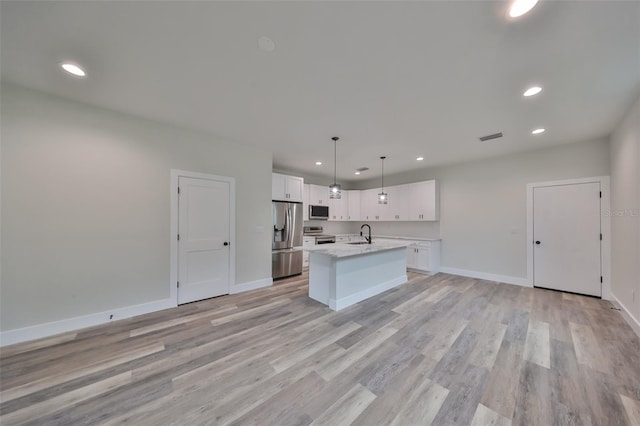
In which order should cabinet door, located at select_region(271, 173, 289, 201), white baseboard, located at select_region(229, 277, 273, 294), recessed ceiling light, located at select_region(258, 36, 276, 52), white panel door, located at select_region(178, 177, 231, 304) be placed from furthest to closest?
cabinet door, located at select_region(271, 173, 289, 201) < white baseboard, located at select_region(229, 277, 273, 294) < white panel door, located at select_region(178, 177, 231, 304) < recessed ceiling light, located at select_region(258, 36, 276, 52)

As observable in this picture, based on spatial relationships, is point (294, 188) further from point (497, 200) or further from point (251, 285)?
point (497, 200)

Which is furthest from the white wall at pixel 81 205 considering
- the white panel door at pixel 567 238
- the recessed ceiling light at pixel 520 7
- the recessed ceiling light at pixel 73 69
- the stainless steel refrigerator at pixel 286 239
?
the white panel door at pixel 567 238

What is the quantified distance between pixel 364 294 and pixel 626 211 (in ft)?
12.2

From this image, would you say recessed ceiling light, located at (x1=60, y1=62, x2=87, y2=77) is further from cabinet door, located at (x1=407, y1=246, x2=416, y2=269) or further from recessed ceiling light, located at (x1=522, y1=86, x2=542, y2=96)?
cabinet door, located at (x1=407, y1=246, x2=416, y2=269)

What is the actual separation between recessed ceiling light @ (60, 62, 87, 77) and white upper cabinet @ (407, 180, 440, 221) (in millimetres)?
6215

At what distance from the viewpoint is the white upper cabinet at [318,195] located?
6.47 m

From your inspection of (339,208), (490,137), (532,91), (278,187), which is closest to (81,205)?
(278,187)

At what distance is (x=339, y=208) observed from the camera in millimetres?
7133

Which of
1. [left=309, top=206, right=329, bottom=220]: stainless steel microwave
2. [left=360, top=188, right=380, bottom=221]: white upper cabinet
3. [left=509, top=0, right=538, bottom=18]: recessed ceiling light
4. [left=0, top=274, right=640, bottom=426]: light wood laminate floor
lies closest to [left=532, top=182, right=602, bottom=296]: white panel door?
[left=0, top=274, right=640, bottom=426]: light wood laminate floor

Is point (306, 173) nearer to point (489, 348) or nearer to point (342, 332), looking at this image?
point (342, 332)

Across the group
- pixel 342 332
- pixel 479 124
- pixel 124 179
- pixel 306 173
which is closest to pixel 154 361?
pixel 342 332

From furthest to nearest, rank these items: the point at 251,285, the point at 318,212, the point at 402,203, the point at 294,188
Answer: the point at 318,212, the point at 402,203, the point at 294,188, the point at 251,285

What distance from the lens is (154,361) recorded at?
2.13 metres

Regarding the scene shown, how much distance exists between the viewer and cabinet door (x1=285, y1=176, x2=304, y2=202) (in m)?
5.24
